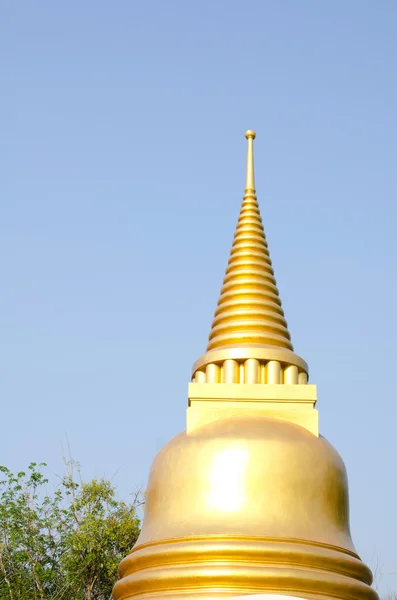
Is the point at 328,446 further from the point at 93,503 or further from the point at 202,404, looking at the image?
the point at 93,503

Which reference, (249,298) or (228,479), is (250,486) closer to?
(228,479)

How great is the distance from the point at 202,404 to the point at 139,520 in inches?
513

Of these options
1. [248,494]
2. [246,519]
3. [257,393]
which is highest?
[257,393]

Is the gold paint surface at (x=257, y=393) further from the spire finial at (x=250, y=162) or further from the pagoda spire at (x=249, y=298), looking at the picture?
the spire finial at (x=250, y=162)

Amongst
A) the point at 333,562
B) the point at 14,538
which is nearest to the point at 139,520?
the point at 14,538

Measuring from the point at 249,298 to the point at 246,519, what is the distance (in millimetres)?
3461

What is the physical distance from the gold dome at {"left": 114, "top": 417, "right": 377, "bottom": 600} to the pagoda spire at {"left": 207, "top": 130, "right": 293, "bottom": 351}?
145cm

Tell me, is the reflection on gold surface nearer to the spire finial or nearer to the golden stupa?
the golden stupa

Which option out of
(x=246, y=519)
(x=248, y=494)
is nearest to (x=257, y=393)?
(x=248, y=494)

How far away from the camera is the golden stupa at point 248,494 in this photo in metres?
8.75

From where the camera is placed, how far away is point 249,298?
1173 cm

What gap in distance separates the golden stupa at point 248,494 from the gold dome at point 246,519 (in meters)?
0.01

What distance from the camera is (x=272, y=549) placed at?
28.7 ft

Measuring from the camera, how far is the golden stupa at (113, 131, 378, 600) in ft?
28.7
